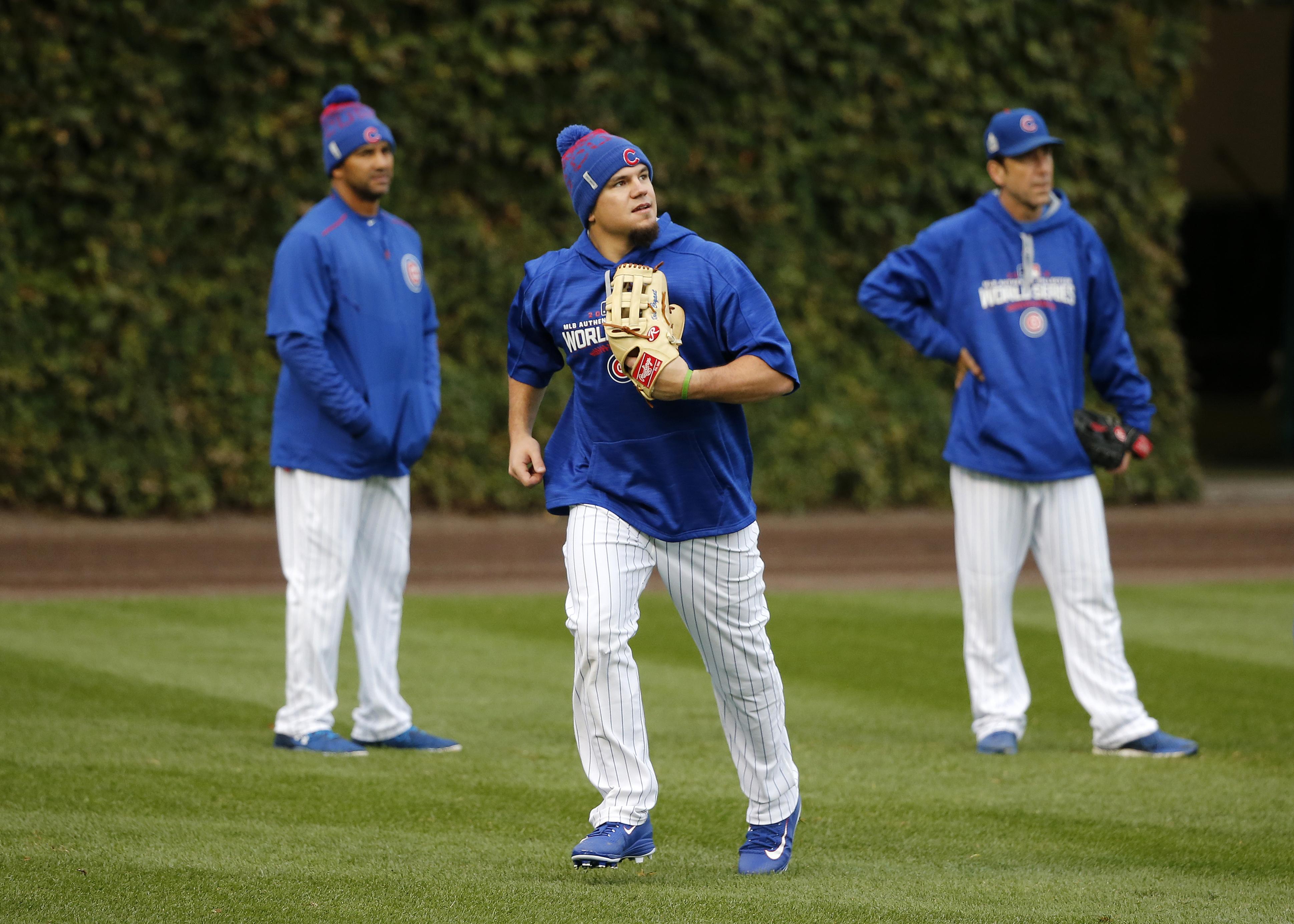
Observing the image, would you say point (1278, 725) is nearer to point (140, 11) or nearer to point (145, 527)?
point (145, 527)

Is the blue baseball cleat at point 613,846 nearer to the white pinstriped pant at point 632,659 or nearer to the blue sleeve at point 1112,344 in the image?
the white pinstriped pant at point 632,659

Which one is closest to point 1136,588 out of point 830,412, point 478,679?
point 830,412

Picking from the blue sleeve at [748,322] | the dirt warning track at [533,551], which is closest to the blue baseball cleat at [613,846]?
the blue sleeve at [748,322]

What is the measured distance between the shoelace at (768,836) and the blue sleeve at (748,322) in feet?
4.02

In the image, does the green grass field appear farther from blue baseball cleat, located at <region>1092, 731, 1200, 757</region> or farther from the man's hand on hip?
the man's hand on hip

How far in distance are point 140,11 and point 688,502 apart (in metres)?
7.89

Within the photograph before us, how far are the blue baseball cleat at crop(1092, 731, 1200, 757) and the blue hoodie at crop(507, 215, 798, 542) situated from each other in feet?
8.17

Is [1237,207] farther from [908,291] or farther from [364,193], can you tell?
[364,193]

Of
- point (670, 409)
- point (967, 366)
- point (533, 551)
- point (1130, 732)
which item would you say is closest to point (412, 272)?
point (967, 366)

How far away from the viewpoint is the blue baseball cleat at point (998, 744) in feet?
21.1

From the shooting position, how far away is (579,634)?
449 cm

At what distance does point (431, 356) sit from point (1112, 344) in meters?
2.75

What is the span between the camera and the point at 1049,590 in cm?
658

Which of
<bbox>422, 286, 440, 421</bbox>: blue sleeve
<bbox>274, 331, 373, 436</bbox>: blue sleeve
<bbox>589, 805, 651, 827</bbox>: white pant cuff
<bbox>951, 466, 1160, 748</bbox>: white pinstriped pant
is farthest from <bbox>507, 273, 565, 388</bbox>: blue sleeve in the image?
<bbox>951, 466, 1160, 748</bbox>: white pinstriped pant
